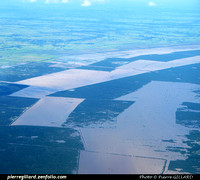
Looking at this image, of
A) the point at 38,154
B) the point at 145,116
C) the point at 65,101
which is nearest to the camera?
the point at 38,154

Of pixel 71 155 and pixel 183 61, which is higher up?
→ pixel 183 61

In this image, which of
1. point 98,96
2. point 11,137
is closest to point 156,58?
point 98,96

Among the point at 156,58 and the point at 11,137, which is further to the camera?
the point at 156,58

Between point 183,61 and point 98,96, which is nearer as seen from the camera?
point 98,96

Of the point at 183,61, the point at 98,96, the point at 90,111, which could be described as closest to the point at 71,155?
the point at 90,111

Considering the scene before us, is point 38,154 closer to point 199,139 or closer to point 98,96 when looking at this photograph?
point 199,139

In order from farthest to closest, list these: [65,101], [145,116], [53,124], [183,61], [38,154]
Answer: [183,61] → [65,101] → [145,116] → [53,124] → [38,154]

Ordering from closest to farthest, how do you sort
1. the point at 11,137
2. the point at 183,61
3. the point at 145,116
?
1. the point at 11,137
2. the point at 145,116
3. the point at 183,61

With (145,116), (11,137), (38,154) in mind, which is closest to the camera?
(38,154)

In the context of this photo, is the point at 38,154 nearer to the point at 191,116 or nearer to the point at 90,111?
the point at 90,111
